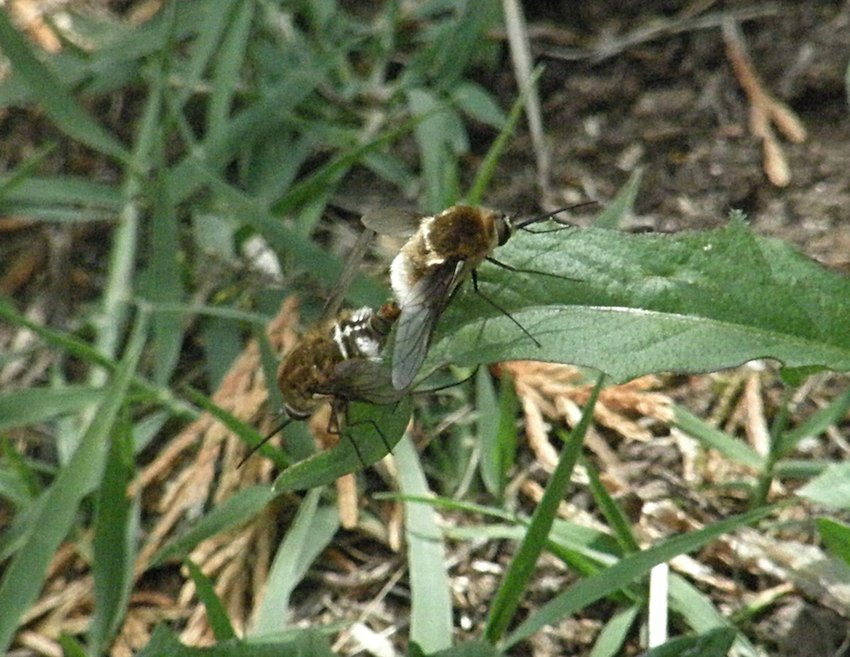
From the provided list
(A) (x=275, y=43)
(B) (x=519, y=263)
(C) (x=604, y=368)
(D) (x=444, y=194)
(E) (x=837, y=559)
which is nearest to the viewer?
(C) (x=604, y=368)

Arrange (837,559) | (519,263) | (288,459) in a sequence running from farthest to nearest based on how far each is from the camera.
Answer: (288,459) < (837,559) < (519,263)

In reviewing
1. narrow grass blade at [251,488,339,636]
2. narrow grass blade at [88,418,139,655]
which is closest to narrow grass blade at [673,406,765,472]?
narrow grass blade at [251,488,339,636]

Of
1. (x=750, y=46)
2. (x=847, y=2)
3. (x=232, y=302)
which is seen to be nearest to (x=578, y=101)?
(x=750, y=46)

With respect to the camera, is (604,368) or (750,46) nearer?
(604,368)

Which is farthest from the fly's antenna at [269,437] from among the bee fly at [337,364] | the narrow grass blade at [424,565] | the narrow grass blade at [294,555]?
the narrow grass blade at [424,565]

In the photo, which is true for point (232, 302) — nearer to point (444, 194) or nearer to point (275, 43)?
point (444, 194)

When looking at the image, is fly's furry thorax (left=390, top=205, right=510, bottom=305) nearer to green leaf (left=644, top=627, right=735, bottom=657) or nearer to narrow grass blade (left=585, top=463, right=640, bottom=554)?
narrow grass blade (left=585, top=463, right=640, bottom=554)
